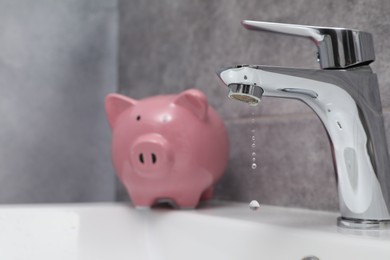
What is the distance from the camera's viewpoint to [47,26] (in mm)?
961

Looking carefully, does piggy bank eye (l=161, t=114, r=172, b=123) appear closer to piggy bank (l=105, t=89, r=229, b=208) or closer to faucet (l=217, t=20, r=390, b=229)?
piggy bank (l=105, t=89, r=229, b=208)

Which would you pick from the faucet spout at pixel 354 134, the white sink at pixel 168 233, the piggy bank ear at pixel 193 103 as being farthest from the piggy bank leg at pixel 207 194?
the faucet spout at pixel 354 134

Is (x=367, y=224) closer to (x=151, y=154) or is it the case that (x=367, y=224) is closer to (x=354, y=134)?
(x=354, y=134)

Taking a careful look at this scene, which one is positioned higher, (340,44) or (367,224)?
(340,44)

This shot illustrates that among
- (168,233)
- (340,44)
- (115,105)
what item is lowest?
(168,233)

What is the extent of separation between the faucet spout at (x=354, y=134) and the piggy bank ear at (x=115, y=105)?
289mm

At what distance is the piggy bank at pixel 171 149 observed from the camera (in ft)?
2.21

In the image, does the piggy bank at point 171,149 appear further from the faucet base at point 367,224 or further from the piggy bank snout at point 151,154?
the faucet base at point 367,224

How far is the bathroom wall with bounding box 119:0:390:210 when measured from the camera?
655mm

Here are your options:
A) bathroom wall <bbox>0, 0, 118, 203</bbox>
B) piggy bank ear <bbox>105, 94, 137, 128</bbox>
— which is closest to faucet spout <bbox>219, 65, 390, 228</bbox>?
piggy bank ear <bbox>105, 94, 137, 128</bbox>

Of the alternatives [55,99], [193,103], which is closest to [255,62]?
[193,103]

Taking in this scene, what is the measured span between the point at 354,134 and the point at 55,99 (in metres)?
0.59

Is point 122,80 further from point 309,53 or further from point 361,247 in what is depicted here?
point 361,247

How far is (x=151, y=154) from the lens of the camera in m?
0.67
